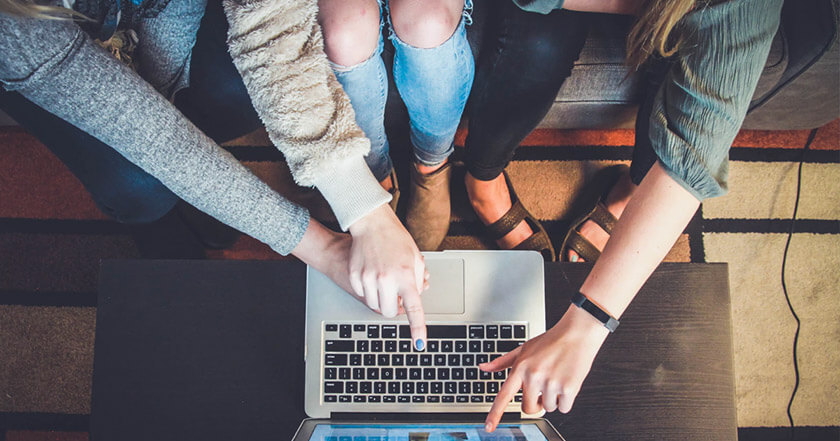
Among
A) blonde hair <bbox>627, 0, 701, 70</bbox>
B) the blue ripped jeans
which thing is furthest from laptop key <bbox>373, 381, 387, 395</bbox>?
blonde hair <bbox>627, 0, 701, 70</bbox>

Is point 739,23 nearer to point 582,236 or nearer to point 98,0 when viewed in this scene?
point 582,236

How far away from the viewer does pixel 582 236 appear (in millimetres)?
1206

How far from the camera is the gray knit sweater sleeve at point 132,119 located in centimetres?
60

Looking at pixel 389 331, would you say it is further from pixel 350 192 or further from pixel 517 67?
pixel 517 67

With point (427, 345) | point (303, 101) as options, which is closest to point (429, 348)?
point (427, 345)

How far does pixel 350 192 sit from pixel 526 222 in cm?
66

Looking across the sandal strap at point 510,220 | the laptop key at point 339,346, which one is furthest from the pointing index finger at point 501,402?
the sandal strap at point 510,220

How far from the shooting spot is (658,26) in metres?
0.69

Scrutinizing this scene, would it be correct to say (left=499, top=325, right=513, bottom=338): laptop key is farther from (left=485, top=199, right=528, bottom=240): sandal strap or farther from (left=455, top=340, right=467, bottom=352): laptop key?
(left=485, top=199, right=528, bottom=240): sandal strap

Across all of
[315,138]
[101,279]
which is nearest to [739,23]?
[315,138]

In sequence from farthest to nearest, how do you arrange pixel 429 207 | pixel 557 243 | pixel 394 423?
pixel 557 243, pixel 429 207, pixel 394 423

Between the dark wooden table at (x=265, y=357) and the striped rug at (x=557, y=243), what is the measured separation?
0.51 metres

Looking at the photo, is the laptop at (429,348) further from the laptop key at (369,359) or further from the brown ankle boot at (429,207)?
the brown ankle boot at (429,207)

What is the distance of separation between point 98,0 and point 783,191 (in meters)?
1.67
